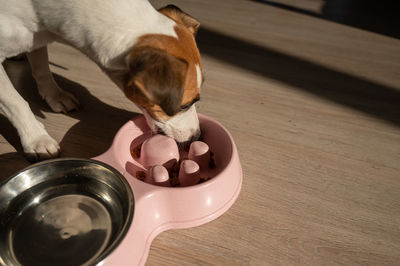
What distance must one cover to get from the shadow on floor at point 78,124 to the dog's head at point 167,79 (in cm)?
32

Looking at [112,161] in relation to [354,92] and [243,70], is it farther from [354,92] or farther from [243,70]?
[354,92]

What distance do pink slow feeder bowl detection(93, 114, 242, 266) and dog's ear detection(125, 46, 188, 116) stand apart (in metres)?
0.25

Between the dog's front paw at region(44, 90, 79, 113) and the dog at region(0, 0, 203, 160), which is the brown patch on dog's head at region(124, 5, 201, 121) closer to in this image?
the dog at region(0, 0, 203, 160)

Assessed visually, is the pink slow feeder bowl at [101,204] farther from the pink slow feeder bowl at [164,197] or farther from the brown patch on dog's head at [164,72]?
the brown patch on dog's head at [164,72]

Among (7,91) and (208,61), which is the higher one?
(7,91)

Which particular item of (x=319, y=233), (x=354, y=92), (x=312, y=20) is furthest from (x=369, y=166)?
(x=312, y=20)

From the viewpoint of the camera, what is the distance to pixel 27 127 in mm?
1321

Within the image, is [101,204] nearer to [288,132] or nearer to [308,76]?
[288,132]

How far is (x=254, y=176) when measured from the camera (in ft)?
4.45

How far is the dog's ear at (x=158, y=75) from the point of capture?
993mm

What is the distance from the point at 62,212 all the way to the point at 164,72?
54 centimetres

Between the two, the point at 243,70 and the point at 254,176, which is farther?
the point at 243,70

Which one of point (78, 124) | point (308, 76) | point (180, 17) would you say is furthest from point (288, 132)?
point (78, 124)

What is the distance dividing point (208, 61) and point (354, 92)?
32.3 inches
